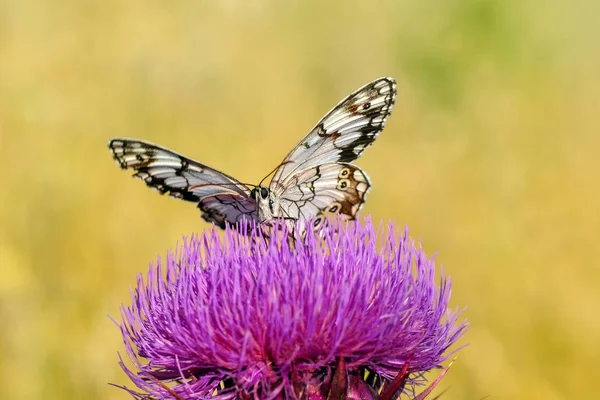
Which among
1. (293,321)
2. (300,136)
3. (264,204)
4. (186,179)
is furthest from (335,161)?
(300,136)

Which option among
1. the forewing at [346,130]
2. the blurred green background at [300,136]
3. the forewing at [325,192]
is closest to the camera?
the forewing at [346,130]

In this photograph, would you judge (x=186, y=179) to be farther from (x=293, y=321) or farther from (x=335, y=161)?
(x=293, y=321)

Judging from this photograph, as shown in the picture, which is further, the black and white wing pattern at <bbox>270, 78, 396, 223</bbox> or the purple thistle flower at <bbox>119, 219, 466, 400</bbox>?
the black and white wing pattern at <bbox>270, 78, 396, 223</bbox>

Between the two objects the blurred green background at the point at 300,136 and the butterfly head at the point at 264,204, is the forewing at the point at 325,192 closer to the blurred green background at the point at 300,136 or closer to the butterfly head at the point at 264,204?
the butterfly head at the point at 264,204

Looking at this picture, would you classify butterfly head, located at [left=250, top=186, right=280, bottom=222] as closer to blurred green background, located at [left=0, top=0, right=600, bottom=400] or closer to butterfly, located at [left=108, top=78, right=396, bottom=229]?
butterfly, located at [left=108, top=78, right=396, bottom=229]

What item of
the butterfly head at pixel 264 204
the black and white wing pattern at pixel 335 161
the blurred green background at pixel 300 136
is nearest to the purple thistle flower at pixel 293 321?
the butterfly head at pixel 264 204

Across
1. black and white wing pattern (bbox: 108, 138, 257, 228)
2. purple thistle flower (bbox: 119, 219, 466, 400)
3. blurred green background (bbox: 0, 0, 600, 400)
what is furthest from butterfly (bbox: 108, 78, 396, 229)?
blurred green background (bbox: 0, 0, 600, 400)
